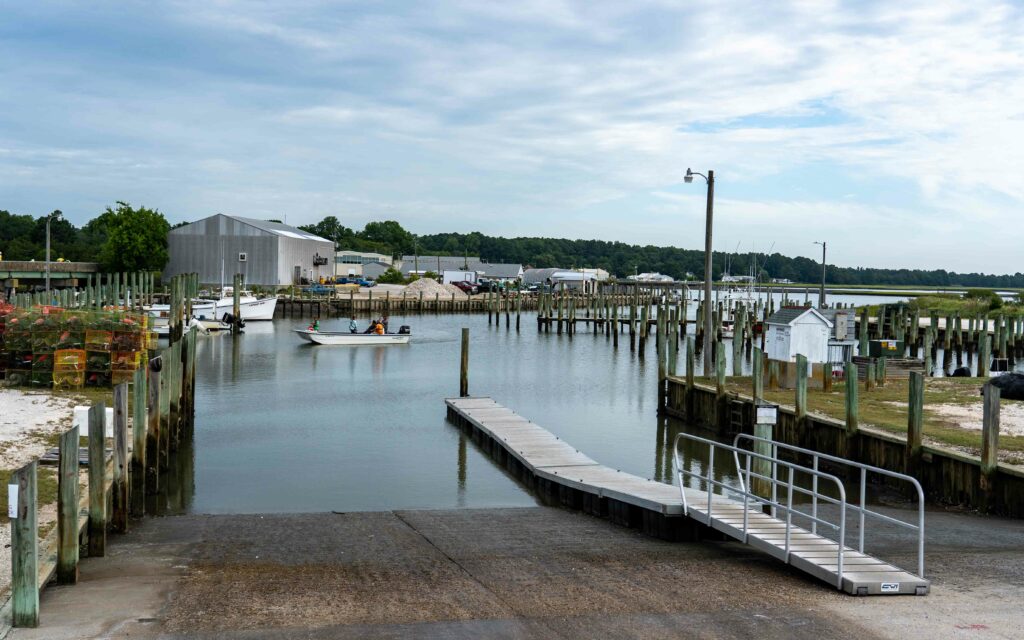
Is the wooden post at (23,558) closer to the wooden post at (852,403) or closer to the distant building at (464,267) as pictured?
the wooden post at (852,403)

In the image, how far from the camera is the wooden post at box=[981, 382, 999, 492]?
15.4 m

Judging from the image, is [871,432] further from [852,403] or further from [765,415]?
[765,415]

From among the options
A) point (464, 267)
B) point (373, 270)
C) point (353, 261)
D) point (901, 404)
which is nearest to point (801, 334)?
point (901, 404)

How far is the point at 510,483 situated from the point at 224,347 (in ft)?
132

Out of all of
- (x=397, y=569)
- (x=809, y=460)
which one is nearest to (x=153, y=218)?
(x=809, y=460)

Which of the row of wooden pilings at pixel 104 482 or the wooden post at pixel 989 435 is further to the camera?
the wooden post at pixel 989 435

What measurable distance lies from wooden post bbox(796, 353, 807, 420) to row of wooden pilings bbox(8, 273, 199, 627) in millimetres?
13375

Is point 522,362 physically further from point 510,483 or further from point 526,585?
point 526,585

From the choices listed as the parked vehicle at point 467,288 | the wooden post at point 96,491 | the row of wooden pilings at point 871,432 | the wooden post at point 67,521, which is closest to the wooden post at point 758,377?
the row of wooden pilings at point 871,432

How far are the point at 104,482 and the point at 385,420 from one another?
18.3 metres

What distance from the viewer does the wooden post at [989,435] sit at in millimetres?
15391

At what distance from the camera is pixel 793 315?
30688mm

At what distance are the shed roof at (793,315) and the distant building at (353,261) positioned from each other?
109837 millimetres

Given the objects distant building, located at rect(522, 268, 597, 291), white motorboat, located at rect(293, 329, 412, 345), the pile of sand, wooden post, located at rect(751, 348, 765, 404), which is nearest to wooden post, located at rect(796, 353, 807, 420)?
wooden post, located at rect(751, 348, 765, 404)
